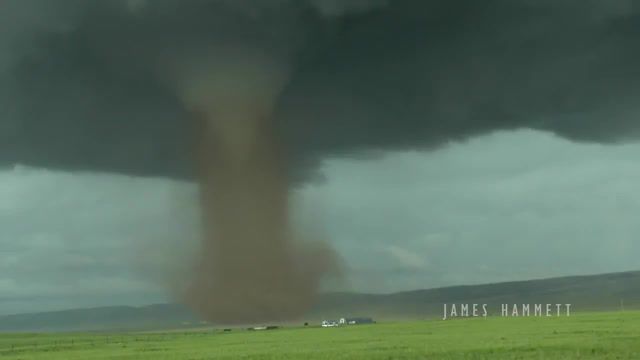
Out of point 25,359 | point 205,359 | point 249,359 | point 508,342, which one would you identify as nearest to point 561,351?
point 508,342

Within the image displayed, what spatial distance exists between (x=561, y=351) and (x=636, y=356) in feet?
23.7

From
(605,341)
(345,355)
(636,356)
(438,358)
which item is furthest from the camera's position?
(605,341)

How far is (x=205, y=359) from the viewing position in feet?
223

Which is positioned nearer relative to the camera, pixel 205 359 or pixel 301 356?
pixel 301 356

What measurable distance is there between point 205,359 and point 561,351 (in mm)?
27729

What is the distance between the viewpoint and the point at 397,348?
2662 inches

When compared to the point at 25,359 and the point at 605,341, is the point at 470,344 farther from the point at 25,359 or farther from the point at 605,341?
the point at 25,359

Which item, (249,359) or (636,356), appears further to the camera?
(249,359)

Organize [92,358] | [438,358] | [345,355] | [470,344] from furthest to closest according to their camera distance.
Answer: [92,358]
[470,344]
[345,355]
[438,358]

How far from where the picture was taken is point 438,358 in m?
54.3

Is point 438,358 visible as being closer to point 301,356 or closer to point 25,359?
point 301,356

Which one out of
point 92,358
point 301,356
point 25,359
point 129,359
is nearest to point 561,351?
point 301,356

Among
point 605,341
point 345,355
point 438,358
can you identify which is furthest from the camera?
point 605,341

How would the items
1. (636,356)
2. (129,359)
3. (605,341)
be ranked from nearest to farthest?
(636,356)
(605,341)
(129,359)
